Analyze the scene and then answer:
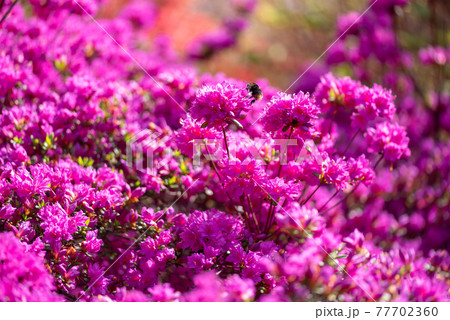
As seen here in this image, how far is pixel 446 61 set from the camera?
354 centimetres

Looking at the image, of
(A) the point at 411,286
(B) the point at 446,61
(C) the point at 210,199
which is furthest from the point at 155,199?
(B) the point at 446,61

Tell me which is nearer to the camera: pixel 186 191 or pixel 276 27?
pixel 186 191

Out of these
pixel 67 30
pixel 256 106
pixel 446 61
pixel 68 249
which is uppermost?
pixel 446 61

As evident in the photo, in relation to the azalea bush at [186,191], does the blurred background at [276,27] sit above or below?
above

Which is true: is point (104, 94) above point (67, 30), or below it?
below

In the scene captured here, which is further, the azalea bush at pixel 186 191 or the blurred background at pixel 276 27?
the blurred background at pixel 276 27

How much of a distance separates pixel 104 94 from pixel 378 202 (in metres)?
1.67

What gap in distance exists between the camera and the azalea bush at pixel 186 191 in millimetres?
1566

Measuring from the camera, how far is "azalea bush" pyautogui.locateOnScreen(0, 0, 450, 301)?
1.57 m

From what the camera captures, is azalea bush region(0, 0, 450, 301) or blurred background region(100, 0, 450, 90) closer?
azalea bush region(0, 0, 450, 301)

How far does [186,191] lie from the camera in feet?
6.70

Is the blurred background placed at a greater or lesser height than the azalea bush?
greater

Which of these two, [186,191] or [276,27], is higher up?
[276,27]
